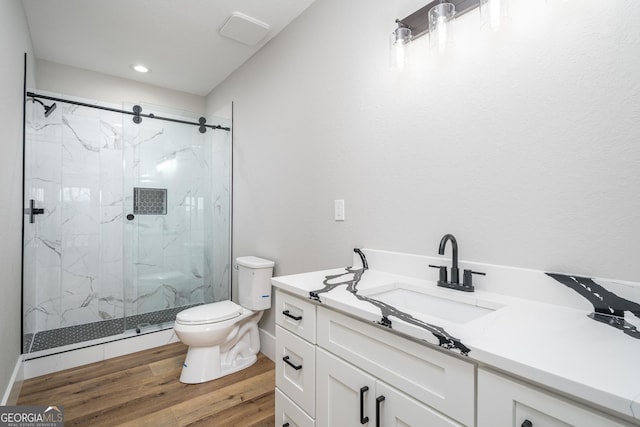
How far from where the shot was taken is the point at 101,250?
117 inches

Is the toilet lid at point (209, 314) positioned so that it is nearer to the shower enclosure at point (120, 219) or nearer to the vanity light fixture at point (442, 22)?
the shower enclosure at point (120, 219)

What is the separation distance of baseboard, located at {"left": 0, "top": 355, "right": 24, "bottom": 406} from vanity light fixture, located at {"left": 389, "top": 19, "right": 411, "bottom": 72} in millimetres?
2583

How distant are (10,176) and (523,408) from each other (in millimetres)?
2553

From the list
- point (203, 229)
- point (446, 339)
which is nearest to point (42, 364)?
point (203, 229)

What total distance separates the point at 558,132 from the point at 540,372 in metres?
0.79

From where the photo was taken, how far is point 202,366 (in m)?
2.07

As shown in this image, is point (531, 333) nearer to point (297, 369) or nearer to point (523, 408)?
point (523, 408)

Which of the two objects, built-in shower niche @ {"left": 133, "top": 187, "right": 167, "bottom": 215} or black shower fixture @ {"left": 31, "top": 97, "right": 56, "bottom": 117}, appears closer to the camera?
black shower fixture @ {"left": 31, "top": 97, "right": 56, "bottom": 117}

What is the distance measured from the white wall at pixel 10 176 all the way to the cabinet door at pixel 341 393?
5.61 feet

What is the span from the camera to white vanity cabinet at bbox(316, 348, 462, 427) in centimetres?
80

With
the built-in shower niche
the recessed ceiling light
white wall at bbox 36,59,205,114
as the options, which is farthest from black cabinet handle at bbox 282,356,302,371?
white wall at bbox 36,59,205,114

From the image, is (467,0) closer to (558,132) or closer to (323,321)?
(558,132)

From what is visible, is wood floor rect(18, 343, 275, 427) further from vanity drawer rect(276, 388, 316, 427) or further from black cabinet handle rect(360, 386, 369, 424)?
black cabinet handle rect(360, 386, 369, 424)

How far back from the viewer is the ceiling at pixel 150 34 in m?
2.03
